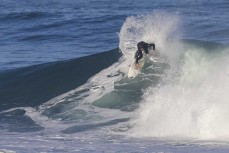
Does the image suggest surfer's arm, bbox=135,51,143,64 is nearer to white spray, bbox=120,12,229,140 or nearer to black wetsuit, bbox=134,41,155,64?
black wetsuit, bbox=134,41,155,64

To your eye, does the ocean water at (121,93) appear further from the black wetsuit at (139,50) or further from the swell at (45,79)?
the black wetsuit at (139,50)

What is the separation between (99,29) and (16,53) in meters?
5.85

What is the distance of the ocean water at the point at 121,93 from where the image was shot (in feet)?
37.4

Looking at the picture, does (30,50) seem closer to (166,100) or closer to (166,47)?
(166,47)

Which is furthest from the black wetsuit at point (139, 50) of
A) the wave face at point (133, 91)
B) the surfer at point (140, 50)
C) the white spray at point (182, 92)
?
the white spray at point (182, 92)

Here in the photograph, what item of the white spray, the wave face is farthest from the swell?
the white spray

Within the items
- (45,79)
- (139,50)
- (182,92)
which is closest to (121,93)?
(139,50)

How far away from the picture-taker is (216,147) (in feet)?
33.5

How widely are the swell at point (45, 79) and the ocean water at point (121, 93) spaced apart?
0.11 feet

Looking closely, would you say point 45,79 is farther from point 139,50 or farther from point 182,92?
Result: point 182,92

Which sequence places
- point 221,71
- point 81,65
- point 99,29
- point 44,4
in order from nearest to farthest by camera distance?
point 221,71 < point 81,65 < point 99,29 < point 44,4

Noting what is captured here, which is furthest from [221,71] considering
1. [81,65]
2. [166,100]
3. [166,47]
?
[81,65]

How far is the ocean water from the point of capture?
449 inches

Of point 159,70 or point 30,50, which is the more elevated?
point 30,50
